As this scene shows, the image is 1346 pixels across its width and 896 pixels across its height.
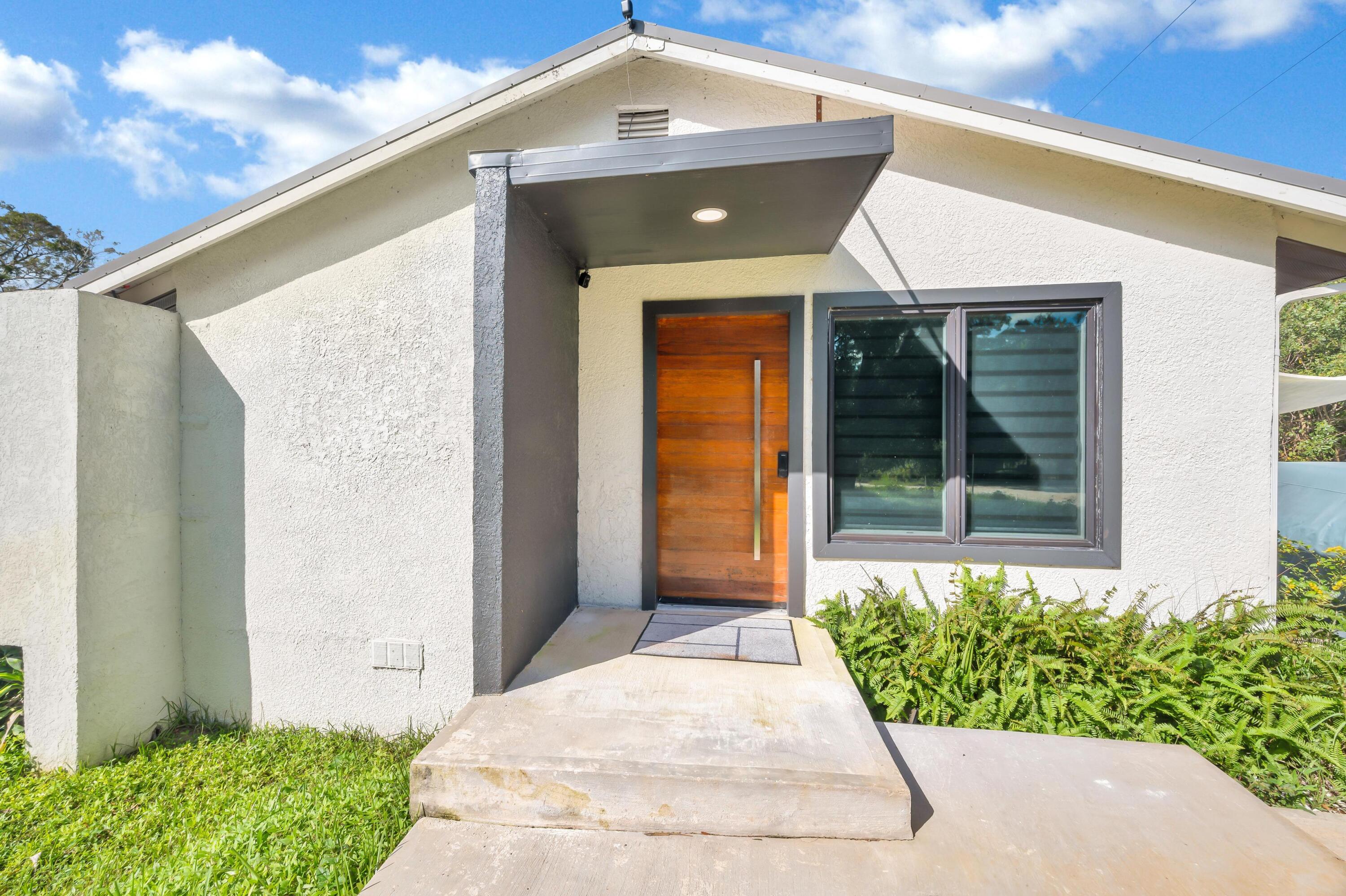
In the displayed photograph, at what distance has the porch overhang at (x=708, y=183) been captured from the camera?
7.63 feet

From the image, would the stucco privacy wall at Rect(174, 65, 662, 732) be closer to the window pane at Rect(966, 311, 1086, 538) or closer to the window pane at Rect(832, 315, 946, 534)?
the window pane at Rect(832, 315, 946, 534)

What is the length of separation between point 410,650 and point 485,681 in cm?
100

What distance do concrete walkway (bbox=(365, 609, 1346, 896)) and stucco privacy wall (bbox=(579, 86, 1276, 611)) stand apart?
126cm

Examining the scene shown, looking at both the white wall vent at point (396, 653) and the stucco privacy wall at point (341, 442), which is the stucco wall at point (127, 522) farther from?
the white wall vent at point (396, 653)

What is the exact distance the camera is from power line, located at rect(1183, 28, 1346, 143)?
705 cm

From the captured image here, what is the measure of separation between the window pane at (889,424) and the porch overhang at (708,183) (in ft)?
2.67

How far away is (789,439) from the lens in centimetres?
347

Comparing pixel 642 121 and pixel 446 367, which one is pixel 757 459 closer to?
pixel 446 367

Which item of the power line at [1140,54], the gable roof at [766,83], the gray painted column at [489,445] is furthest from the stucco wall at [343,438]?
the power line at [1140,54]

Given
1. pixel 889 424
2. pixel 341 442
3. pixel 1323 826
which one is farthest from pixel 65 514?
pixel 1323 826

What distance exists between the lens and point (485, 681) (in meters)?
2.53

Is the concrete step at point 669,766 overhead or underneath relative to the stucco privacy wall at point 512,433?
underneath

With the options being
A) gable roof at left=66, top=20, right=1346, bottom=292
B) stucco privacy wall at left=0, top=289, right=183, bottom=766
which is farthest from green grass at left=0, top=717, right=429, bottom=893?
gable roof at left=66, top=20, right=1346, bottom=292

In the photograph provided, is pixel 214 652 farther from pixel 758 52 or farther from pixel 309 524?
pixel 758 52
